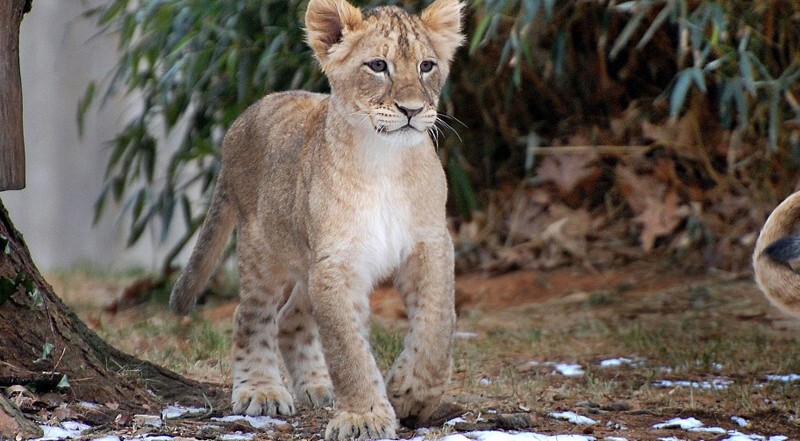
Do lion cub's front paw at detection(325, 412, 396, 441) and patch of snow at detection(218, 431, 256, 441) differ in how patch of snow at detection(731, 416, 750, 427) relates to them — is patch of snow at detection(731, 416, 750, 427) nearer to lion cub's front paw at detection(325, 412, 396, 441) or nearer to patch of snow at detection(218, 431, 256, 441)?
lion cub's front paw at detection(325, 412, 396, 441)

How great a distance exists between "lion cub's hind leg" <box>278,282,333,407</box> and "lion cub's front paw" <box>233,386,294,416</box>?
23 centimetres

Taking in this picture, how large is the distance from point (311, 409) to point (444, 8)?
129 cm

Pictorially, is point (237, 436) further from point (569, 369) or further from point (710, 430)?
point (569, 369)

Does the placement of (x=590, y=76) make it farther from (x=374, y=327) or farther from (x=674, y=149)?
(x=374, y=327)

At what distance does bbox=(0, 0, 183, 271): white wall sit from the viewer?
36.2 ft

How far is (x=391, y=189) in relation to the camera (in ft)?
10.7

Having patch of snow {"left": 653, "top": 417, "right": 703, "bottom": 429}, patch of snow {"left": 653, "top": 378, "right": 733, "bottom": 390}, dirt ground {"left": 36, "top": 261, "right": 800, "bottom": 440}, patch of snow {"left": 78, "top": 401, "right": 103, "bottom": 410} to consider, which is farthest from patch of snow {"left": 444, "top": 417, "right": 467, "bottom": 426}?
patch of snow {"left": 653, "top": 378, "right": 733, "bottom": 390}

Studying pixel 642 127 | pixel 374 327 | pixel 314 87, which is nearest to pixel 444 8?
pixel 374 327

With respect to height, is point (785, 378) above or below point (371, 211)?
below

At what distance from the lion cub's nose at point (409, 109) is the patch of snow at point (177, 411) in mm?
1034

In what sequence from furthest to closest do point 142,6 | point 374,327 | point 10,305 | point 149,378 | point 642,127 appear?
point 642,127, point 142,6, point 374,327, point 149,378, point 10,305

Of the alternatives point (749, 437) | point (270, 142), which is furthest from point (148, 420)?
point (749, 437)

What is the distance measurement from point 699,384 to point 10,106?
242cm

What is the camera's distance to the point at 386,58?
328 centimetres
